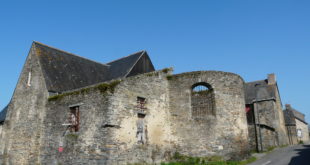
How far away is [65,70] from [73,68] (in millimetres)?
946

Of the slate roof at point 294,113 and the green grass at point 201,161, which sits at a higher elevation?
the slate roof at point 294,113

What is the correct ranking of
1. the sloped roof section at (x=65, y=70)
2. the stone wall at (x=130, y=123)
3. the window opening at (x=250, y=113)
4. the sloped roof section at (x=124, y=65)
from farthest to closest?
the window opening at (x=250, y=113), the sloped roof section at (x=124, y=65), the sloped roof section at (x=65, y=70), the stone wall at (x=130, y=123)

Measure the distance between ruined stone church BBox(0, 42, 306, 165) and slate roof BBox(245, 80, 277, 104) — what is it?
10527mm

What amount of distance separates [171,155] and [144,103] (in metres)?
3.38

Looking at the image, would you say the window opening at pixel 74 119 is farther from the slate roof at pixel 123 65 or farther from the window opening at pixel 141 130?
the slate roof at pixel 123 65

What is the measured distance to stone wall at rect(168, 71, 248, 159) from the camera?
14016 mm

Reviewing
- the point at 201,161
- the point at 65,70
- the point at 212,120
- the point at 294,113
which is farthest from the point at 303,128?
the point at 65,70

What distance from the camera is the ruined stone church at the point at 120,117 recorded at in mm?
12312

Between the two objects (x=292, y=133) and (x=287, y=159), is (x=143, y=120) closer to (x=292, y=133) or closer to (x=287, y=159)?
(x=287, y=159)

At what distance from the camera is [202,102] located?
49.0 ft

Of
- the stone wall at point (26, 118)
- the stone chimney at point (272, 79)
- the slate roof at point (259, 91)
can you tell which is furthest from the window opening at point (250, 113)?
the stone wall at point (26, 118)

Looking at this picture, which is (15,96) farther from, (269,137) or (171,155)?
(269,137)

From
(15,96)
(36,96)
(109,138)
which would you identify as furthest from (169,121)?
(15,96)

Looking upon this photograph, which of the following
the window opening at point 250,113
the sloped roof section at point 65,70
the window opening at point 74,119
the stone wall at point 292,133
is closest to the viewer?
the window opening at point 74,119
